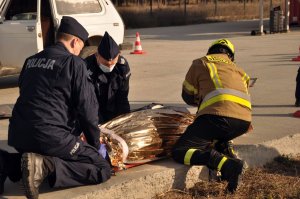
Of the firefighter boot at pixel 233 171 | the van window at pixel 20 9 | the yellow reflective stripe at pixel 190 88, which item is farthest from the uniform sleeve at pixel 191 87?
Result: the van window at pixel 20 9

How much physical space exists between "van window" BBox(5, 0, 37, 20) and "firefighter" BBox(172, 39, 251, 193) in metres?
5.47

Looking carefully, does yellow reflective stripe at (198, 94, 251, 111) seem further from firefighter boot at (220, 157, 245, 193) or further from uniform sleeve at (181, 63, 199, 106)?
firefighter boot at (220, 157, 245, 193)

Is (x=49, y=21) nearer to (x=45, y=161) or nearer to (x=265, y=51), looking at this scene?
(x=45, y=161)

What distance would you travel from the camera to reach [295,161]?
5.72m

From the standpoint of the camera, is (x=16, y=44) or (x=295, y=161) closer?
(x=295, y=161)

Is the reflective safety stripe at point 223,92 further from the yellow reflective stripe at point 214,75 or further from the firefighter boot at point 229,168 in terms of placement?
the firefighter boot at point 229,168

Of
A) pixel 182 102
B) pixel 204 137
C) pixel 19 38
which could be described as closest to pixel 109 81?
pixel 204 137

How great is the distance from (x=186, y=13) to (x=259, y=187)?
1460 inches

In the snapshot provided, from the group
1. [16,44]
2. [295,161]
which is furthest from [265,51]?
[295,161]

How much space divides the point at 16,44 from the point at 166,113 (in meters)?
4.88

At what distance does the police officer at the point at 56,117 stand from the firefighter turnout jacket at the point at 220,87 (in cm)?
114

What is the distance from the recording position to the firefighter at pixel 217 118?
185 inches

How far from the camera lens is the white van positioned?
371 inches

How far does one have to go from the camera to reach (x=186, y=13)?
41.2 metres
